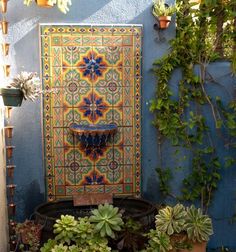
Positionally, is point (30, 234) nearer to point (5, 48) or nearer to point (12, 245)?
point (12, 245)

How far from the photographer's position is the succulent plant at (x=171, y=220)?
380cm

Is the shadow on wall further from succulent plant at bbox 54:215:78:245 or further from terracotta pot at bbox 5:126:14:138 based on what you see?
succulent plant at bbox 54:215:78:245

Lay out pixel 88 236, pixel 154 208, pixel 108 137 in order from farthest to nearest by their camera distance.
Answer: pixel 108 137 → pixel 154 208 → pixel 88 236

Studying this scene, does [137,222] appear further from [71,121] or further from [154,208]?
[71,121]

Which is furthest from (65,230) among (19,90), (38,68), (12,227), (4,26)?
(4,26)

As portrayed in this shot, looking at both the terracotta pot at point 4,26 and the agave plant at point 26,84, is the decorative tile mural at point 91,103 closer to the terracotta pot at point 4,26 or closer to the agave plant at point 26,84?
the terracotta pot at point 4,26

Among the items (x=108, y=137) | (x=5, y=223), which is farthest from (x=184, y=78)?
(x=5, y=223)

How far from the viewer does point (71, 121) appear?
14.2ft

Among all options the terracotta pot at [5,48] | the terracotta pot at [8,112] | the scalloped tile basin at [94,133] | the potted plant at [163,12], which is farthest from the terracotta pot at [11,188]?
the potted plant at [163,12]

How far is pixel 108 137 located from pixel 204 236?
129 cm

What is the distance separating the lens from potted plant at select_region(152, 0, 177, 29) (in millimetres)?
4199

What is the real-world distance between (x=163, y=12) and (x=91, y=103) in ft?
3.58

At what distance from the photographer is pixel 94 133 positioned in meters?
4.16

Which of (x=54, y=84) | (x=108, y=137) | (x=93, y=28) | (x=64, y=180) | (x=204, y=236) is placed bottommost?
(x=204, y=236)
